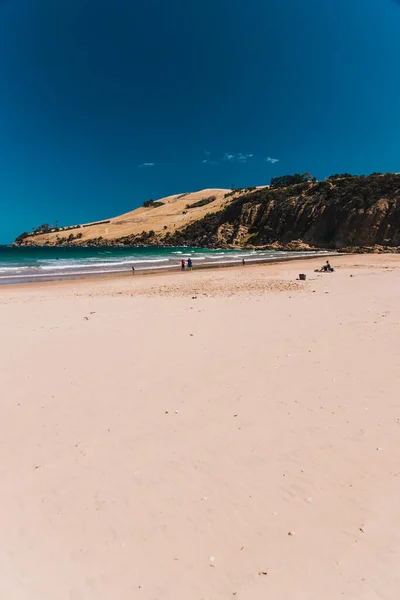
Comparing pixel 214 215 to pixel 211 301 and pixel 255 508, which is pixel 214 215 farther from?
pixel 255 508

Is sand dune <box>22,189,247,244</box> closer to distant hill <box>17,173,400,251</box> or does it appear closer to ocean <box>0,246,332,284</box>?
distant hill <box>17,173,400,251</box>

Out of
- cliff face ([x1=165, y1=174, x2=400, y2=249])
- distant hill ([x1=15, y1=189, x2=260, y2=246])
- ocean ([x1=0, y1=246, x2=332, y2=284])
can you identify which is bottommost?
ocean ([x1=0, y1=246, x2=332, y2=284])

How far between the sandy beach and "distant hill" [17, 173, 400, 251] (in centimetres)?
5384

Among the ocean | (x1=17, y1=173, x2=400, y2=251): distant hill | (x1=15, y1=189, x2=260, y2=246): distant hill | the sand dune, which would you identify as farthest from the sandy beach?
the sand dune

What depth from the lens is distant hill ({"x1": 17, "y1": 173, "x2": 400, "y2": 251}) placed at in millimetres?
57844

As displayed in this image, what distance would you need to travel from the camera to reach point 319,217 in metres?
69.0

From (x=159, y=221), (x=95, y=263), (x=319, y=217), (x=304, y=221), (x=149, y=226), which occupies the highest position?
(x=159, y=221)

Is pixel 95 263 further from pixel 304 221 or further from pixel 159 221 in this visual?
pixel 159 221

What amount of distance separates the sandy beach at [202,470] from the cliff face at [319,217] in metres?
58.6

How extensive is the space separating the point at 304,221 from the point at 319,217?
388 centimetres

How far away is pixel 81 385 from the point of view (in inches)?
236

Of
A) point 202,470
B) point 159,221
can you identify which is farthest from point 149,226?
point 202,470

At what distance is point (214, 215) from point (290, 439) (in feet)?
380

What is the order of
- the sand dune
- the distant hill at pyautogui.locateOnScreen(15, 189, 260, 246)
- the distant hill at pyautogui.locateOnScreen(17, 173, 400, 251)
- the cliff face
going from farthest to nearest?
1. the sand dune
2. the distant hill at pyautogui.locateOnScreen(15, 189, 260, 246)
3. the distant hill at pyautogui.locateOnScreen(17, 173, 400, 251)
4. the cliff face
